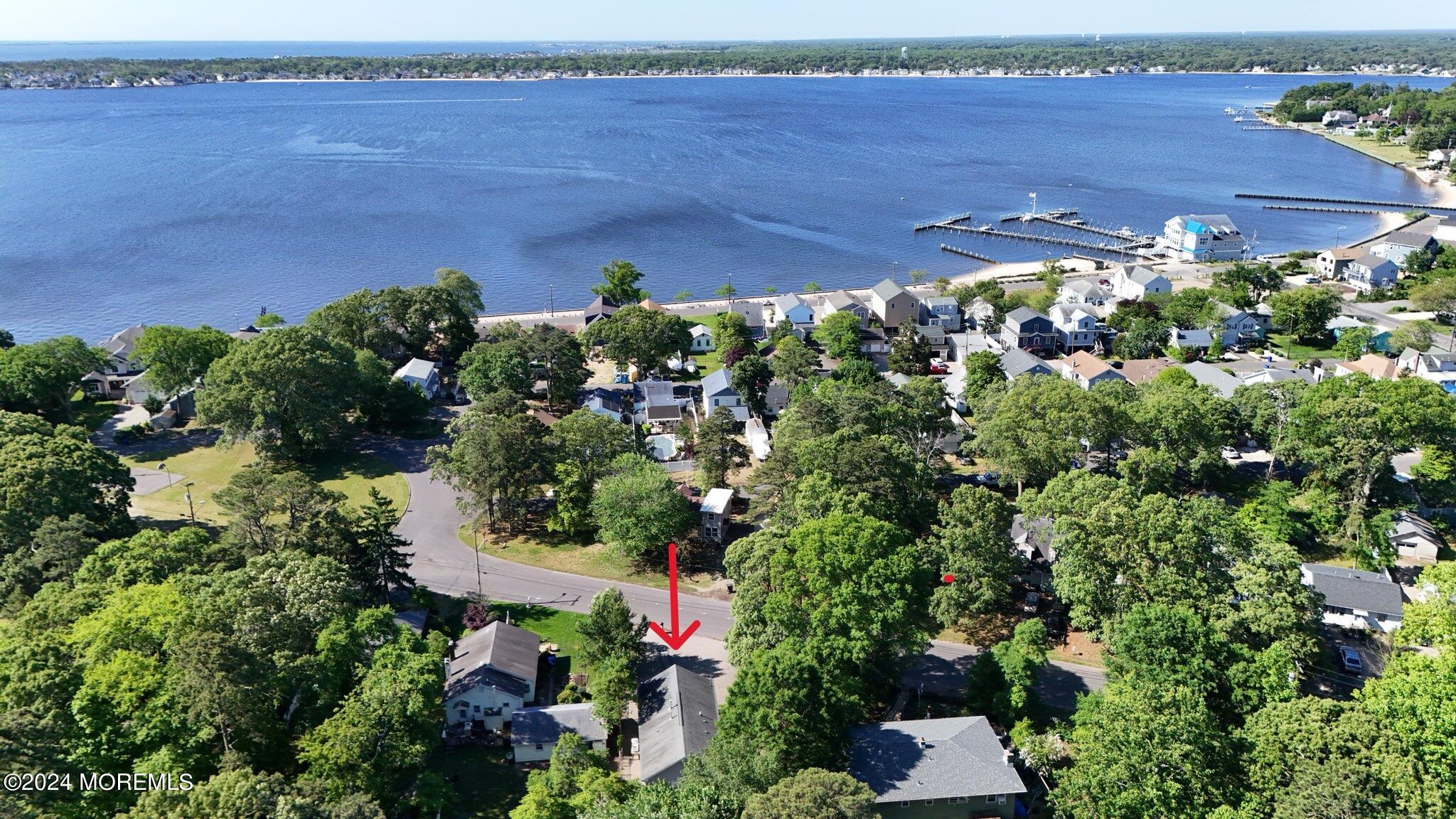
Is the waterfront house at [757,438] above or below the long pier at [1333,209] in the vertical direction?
below

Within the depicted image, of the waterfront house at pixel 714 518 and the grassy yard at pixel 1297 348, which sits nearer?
the waterfront house at pixel 714 518

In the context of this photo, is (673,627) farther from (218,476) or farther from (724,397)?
(218,476)

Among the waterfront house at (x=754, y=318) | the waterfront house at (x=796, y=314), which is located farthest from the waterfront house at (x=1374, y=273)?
the waterfront house at (x=754, y=318)

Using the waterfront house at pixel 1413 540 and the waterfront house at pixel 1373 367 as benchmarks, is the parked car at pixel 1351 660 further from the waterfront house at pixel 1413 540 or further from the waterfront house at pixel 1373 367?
the waterfront house at pixel 1373 367

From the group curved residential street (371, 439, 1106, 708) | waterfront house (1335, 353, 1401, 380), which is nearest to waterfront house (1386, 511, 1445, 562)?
curved residential street (371, 439, 1106, 708)

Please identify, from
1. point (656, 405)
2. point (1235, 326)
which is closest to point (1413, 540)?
point (1235, 326)

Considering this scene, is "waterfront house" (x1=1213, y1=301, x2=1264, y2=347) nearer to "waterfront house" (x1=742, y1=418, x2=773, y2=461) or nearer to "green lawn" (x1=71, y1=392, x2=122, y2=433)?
"waterfront house" (x1=742, y1=418, x2=773, y2=461)

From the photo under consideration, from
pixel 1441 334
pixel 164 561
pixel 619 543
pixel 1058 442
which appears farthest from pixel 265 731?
pixel 1441 334
